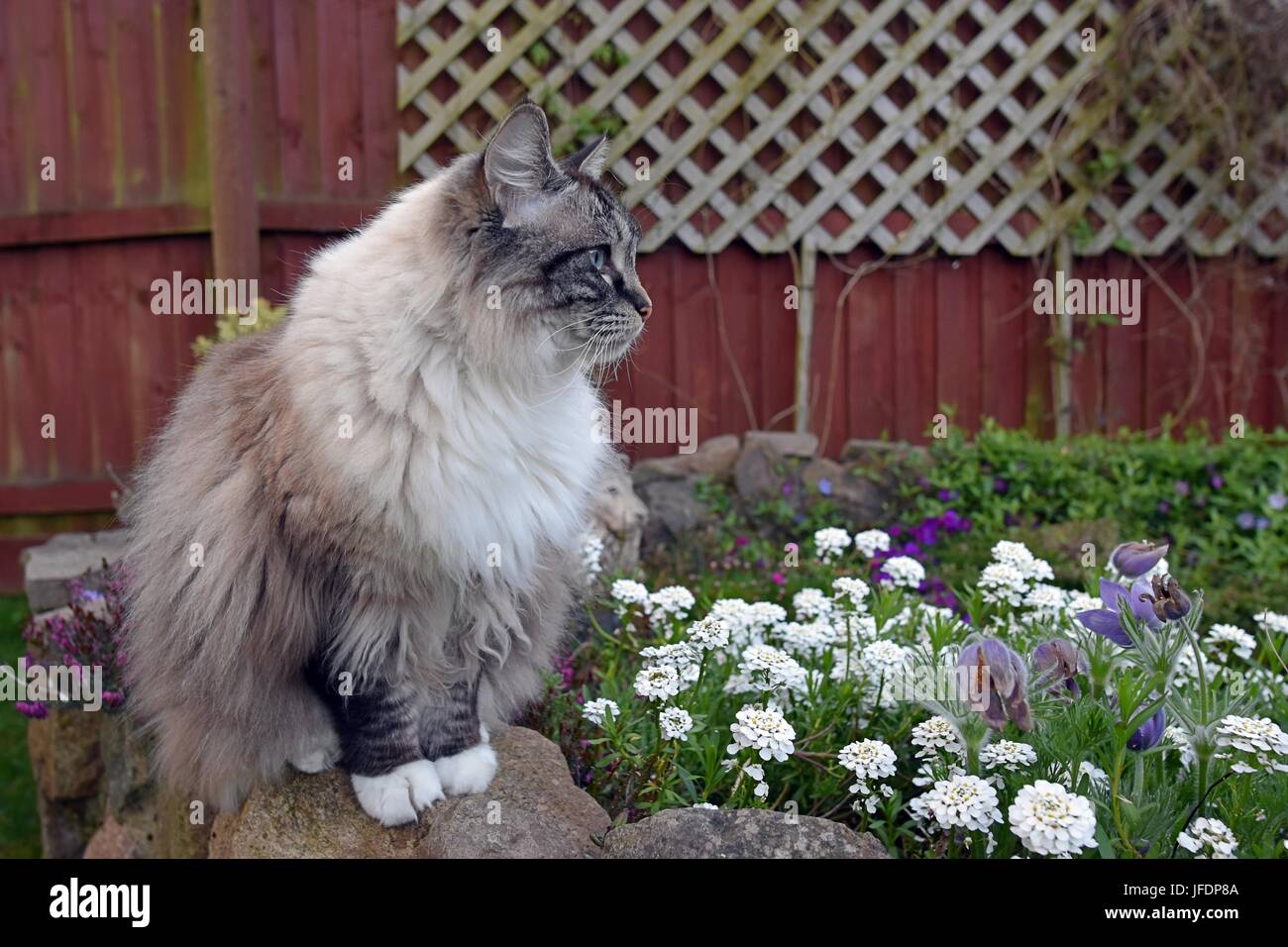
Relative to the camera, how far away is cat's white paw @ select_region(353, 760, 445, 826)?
2027 mm

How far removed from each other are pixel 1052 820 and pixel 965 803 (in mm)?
169

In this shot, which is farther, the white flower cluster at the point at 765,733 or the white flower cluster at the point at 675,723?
the white flower cluster at the point at 675,723

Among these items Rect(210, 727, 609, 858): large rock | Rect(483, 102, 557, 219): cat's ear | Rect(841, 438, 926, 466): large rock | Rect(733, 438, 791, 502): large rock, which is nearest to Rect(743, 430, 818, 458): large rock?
Rect(733, 438, 791, 502): large rock

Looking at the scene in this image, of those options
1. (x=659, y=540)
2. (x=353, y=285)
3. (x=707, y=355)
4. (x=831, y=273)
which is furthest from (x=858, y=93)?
(x=353, y=285)

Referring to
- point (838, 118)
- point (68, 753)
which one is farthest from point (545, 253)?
point (838, 118)

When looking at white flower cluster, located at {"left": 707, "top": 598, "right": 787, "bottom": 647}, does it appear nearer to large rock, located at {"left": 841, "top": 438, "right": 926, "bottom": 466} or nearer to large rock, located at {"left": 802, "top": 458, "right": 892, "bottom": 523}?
large rock, located at {"left": 802, "top": 458, "right": 892, "bottom": 523}

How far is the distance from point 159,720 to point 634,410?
2.59 metres

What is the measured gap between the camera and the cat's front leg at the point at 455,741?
214 cm

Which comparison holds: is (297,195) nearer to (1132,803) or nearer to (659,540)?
(659,540)

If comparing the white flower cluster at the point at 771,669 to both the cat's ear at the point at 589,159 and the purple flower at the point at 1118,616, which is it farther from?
the cat's ear at the point at 589,159

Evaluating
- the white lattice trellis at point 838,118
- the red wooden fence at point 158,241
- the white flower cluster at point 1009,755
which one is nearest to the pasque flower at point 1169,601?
the white flower cluster at point 1009,755

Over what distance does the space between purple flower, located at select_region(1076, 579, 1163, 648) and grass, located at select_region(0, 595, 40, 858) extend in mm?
2906

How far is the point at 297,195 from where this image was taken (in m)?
4.45

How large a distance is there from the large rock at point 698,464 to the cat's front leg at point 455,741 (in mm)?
2100
